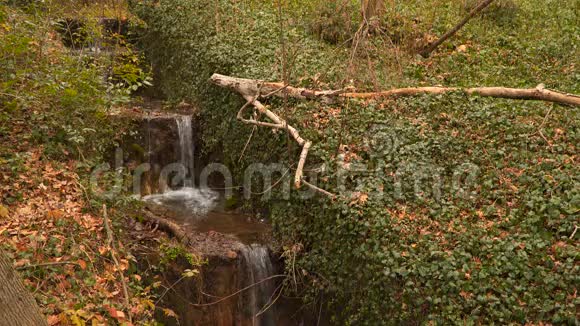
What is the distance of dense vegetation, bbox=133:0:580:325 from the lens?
6395 mm

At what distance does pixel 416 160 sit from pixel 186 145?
5.44m

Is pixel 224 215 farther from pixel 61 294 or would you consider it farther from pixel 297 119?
pixel 61 294

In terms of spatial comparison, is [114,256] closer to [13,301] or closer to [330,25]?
[13,301]

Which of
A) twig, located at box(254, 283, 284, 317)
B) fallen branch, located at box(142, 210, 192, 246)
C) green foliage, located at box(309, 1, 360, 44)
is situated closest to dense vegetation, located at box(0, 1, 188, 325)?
fallen branch, located at box(142, 210, 192, 246)

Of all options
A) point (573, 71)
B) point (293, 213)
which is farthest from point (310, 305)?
point (573, 71)

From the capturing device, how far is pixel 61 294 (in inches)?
222

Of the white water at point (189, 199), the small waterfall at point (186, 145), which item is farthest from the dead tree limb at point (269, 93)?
the white water at point (189, 199)

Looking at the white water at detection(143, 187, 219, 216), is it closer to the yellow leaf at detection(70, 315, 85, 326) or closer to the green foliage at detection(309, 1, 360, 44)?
the yellow leaf at detection(70, 315, 85, 326)

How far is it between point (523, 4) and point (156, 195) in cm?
1241

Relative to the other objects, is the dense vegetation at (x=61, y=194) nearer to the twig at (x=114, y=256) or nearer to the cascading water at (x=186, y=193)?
the twig at (x=114, y=256)

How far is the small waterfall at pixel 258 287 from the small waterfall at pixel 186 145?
11.5ft

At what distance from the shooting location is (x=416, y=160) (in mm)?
8234

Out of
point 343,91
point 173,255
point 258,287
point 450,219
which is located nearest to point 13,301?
point 173,255

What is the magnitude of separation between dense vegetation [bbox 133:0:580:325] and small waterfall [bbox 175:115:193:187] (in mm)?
430
